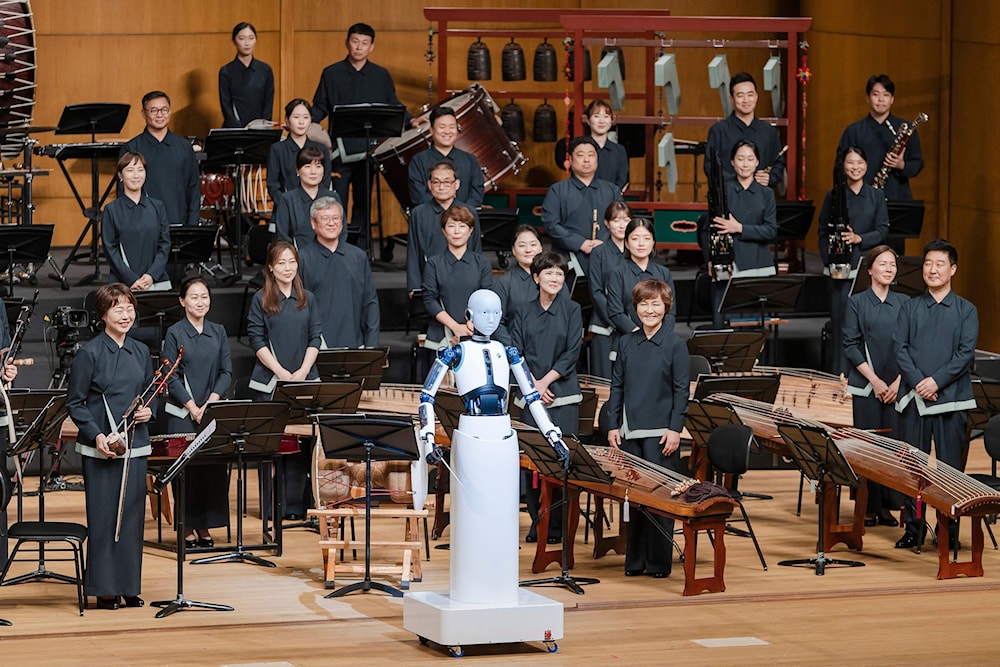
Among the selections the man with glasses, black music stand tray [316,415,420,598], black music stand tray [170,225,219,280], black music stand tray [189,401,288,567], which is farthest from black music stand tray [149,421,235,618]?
the man with glasses

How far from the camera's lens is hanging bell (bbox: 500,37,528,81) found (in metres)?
14.2

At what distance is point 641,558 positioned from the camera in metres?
8.69

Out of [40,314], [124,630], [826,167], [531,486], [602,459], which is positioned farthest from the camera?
[826,167]

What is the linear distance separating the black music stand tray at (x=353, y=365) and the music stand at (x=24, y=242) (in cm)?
237

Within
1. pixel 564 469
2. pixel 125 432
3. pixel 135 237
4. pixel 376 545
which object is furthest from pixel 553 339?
pixel 135 237

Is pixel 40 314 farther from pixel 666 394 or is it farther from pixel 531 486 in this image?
pixel 666 394

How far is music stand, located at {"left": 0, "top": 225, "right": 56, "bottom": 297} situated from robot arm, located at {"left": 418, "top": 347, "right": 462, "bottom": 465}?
417 centimetres

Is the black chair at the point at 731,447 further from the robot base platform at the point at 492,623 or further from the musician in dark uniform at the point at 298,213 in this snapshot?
the musician in dark uniform at the point at 298,213

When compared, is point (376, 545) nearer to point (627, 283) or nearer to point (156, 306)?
point (627, 283)

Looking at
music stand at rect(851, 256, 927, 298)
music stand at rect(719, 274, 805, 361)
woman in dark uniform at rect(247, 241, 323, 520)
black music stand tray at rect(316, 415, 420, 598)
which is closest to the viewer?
black music stand tray at rect(316, 415, 420, 598)

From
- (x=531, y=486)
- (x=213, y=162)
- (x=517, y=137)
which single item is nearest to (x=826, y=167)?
(x=517, y=137)

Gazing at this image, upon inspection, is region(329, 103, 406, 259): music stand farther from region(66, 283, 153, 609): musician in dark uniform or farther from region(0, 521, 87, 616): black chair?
region(0, 521, 87, 616): black chair

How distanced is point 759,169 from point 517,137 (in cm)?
262

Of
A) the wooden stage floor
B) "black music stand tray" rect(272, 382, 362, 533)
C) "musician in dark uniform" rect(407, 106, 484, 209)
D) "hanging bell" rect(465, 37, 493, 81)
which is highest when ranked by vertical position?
"hanging bell" rect(465, 37, 493, 81)
